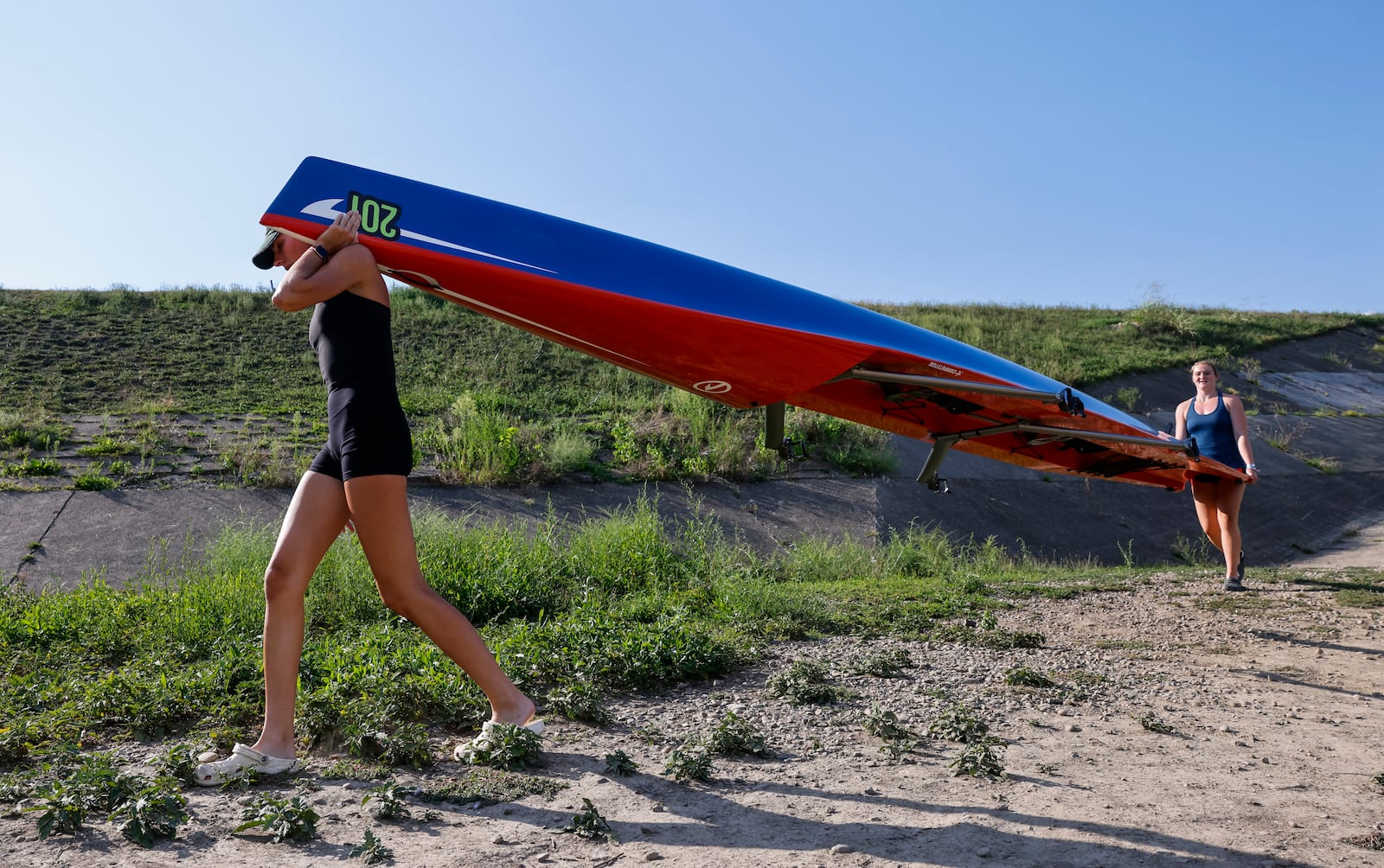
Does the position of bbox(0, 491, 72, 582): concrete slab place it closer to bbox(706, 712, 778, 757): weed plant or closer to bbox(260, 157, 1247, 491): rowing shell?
bbox(260, 157, 1247, 491): rowing shell

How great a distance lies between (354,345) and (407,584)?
882 millimetres

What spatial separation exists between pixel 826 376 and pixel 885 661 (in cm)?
145

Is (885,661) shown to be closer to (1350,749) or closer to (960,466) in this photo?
(1350,749)

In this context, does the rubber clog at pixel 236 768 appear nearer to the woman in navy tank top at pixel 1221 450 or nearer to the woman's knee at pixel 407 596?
the woman's knee at pixel 407 596

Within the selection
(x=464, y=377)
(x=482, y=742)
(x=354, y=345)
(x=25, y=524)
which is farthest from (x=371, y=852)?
(x=464, y=377)

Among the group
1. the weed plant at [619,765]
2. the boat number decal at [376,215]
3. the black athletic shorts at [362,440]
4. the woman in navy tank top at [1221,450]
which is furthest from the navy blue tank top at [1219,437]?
the black athletic shorts at [362,440]

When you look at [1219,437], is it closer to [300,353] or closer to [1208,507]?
[1208,507]

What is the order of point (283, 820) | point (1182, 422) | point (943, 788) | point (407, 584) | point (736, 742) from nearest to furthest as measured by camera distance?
1. point (283, 820)
2. point (943, 788)
3. point (407, 584)
4. point (736, 742)
5. point (1182, 422)

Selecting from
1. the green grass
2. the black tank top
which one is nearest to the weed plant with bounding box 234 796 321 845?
the green grass

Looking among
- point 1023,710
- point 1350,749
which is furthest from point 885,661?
point 1350,749

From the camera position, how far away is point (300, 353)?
16031 millimetres

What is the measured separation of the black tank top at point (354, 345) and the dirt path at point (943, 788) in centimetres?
141

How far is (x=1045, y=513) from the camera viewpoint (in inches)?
477

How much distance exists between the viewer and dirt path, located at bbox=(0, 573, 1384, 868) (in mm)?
2705
